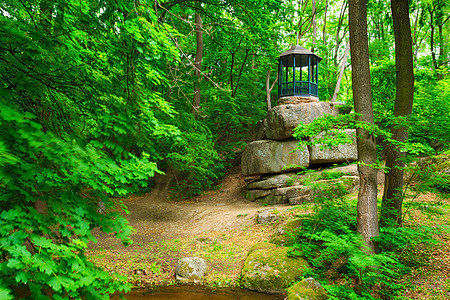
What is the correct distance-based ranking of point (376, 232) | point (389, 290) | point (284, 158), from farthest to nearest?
point (284, 158)
point (376, 232)
point (389, 290)

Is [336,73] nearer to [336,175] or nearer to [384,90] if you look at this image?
[384,90]

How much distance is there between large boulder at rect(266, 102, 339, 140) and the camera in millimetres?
11453

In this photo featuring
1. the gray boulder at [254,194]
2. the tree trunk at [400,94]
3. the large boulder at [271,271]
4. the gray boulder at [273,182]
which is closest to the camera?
the large boulder at [271,271]

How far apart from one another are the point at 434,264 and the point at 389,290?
1.42 m

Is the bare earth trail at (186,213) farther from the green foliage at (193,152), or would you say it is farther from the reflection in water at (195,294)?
the reflection in water at (195,294)

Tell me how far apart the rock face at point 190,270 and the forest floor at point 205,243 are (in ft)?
0.55

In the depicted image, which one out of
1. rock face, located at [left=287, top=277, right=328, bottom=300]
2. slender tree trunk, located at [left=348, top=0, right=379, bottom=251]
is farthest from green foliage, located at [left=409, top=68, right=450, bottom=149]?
rock face, located at [left=287, top=277, right=328, bottom=300]

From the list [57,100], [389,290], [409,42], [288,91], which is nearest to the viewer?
[57,100]

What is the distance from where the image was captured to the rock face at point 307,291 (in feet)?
15.2

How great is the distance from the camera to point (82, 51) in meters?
3.30

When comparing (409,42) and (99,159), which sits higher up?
(409,42)

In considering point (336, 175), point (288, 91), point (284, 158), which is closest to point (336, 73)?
point (288, 91)

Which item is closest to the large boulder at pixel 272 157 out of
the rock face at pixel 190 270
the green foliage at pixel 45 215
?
the rock face at pixel 190 270

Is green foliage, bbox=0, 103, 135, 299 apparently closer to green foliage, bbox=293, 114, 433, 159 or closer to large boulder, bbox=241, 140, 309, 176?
green foliage, bbox=293, 114, 433, 159
